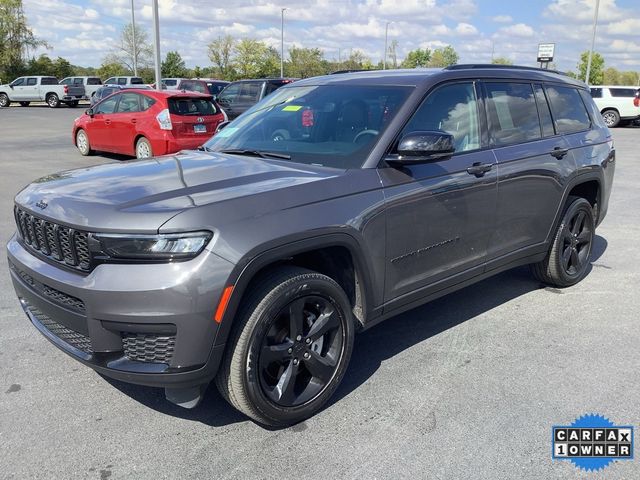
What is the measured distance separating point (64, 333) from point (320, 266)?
4.56 ft

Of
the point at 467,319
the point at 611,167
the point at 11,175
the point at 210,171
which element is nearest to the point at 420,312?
the point at 467,319

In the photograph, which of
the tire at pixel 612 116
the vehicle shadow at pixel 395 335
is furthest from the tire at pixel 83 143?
the tire at pixel 612 116

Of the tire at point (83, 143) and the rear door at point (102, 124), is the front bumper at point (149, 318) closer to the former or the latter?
the rear door at point (102, 124)

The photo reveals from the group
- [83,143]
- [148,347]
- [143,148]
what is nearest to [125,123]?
[143,148]

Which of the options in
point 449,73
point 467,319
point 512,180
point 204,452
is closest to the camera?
point 204,452

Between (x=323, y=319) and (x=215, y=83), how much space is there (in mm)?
23606

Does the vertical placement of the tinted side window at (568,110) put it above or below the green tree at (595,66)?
below

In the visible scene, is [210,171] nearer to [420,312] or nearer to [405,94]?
[405,94]

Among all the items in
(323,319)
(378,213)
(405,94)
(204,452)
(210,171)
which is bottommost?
(204,452)

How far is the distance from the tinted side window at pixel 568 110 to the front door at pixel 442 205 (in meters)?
1.22

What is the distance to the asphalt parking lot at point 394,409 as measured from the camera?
271 centimetres

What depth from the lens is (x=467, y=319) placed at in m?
4.49

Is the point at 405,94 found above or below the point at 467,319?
above

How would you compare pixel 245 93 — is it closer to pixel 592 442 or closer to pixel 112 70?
pixel 592 442
